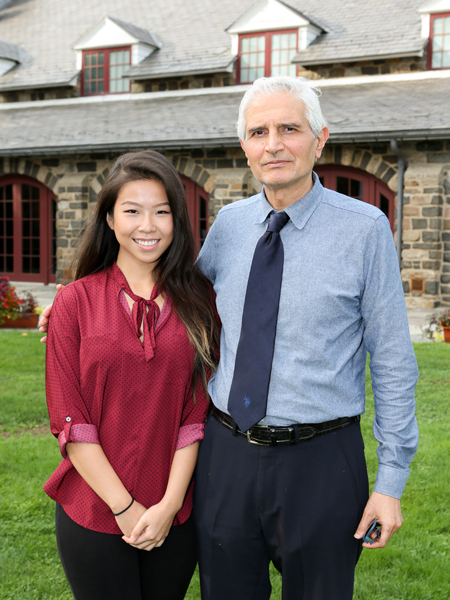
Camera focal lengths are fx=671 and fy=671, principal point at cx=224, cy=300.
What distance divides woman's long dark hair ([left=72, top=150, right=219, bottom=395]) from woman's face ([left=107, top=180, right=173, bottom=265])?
0.9 inches

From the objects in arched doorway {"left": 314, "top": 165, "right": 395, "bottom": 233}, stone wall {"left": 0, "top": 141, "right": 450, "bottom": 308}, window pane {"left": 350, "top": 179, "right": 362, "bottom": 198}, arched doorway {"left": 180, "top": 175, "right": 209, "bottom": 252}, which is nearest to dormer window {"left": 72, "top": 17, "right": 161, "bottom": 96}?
stone wall {"left": 0, "top": 141, "right": 450, "bottom": 308}

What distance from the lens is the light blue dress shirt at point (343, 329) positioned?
82.2 inches

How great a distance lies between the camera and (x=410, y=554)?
11.8 ft

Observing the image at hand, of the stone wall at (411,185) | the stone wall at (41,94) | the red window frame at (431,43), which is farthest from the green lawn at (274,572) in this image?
the stone wall at (41,94)

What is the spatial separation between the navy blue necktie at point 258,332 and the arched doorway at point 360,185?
37.2 feet

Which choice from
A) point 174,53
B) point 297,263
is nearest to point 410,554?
point 297,263

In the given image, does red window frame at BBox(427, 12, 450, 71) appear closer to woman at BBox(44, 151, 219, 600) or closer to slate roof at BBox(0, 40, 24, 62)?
slate roof at BBox(0, 40, 24, 62)

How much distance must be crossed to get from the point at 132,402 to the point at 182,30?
16.4 meters

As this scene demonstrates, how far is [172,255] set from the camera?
7.62 ft

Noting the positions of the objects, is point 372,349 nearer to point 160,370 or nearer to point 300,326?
point 300,326

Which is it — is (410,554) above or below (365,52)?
below

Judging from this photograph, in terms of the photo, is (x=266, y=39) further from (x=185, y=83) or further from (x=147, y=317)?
(x=147, y=317)

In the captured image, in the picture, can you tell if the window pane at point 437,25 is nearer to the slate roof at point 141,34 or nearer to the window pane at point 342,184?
the window pane at point 342,184

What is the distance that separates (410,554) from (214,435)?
1924 millimetres
